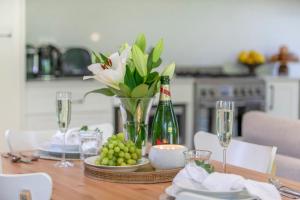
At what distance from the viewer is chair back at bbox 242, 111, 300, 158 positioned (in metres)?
2.91

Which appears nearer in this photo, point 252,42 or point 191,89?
point 191,89

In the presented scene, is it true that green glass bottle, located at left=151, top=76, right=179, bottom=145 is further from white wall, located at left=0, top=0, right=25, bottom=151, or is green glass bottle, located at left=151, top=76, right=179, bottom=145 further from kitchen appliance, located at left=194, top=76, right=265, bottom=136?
kitchen appliance, located at left=194, top=76, right=265, bottom=136

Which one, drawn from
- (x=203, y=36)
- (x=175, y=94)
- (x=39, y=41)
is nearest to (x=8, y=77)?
(x=39, y=41)

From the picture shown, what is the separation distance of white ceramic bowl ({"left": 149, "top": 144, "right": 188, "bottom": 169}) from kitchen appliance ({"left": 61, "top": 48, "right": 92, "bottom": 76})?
3343mm

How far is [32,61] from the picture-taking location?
496 cm

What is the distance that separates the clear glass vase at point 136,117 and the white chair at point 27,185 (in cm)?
62

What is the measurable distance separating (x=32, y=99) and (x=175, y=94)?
1318 millimetres

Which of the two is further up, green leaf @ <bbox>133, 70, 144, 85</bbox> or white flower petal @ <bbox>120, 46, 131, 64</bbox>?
white flower petal @ <bbox>120, 46, 131, 64</bbox>

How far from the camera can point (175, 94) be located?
5.13 meters

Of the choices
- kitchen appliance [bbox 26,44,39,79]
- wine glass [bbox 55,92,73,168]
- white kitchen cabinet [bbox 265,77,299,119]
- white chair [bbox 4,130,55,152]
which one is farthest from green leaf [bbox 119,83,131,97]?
white kitchen cabinet [bbox 265,77,299,119]

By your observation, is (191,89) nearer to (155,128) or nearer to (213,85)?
(213,85)

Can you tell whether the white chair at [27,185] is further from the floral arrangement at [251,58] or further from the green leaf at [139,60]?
the floral arrangement at [251,58]

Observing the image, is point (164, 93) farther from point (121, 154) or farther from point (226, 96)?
point (226, 96)

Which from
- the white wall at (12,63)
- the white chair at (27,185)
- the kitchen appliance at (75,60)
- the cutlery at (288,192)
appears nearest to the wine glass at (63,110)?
the white chair at (27,185)
